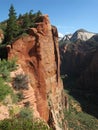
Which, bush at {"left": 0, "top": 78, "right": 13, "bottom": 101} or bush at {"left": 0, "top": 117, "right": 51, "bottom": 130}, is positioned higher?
bush at {"left": 0, "top": 78, "right": 13, "bottom": 101}

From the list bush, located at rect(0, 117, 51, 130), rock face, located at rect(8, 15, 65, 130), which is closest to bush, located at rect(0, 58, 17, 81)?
rock face, located at rect(8, 15, 65, 130)

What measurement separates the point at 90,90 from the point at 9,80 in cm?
8336

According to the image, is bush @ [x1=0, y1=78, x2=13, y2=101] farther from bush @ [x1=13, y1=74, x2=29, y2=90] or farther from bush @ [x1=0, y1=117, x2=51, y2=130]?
bush @ [x1=0, y1=117, x2=51, y2=130]

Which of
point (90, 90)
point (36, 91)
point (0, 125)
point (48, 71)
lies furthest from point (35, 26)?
point (90, 90)

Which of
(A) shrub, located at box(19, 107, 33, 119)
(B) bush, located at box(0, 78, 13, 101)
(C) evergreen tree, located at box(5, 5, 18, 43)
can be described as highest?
(C) evergreen tree, located at box(5, 5, 18, 43)

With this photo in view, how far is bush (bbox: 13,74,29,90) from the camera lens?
30.5 meters

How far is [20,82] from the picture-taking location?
101 ft

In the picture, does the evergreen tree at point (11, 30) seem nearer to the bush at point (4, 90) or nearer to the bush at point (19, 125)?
the bush at point (4, 90)

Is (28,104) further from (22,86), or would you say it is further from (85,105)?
(85,105)

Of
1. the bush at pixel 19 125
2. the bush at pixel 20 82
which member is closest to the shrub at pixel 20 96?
the bush at pixel 20 82

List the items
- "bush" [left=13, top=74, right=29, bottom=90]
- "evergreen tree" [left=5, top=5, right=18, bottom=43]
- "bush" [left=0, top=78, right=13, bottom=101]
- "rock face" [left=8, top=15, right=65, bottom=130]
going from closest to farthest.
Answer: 1. "bush" [left=0, top=78, right=13, bottom=101]
2. "bush" [left=13, top=74, right=29, bottom=90]
3. "rock face" [left=8, top=15, right=65, bottom=130]
4. "evergreen tree" [left=5, top=5, right=18, bottom=43]

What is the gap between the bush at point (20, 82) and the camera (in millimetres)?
30472

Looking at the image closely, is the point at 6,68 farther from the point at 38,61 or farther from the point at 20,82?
the point at 38,61

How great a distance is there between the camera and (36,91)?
38469mm
